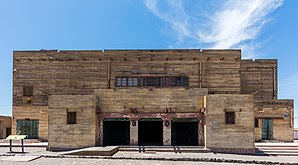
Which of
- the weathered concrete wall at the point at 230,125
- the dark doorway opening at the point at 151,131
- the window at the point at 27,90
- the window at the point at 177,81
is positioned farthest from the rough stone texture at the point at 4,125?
the weathered concrete wall at the point at 230,125

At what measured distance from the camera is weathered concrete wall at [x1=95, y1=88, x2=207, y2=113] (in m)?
22.8

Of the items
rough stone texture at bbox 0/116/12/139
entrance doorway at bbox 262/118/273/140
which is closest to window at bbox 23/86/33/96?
rough stone texture at bbox 0/116/12/139

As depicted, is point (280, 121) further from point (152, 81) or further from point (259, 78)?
point (152, 81)

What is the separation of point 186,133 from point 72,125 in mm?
9444

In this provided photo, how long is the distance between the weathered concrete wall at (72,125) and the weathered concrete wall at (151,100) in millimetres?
1444

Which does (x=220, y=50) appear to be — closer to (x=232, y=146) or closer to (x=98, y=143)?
(x=232, y=146)

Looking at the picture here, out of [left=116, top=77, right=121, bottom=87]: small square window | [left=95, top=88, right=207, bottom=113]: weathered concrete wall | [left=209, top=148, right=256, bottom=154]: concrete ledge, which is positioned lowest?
[left=209, top=148, right=256, bottom=154]: concrete ledge

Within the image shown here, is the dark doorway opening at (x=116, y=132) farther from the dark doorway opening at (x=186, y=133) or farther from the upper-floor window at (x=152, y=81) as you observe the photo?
the upper-floor window at (x=152, y=81)

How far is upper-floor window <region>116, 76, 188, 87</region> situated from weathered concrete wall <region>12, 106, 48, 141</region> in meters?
7.91

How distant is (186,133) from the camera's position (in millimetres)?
23922

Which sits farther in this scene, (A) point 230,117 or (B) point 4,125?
(B) point 4,125

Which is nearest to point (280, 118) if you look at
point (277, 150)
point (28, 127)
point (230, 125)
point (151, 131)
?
point (277, 150)

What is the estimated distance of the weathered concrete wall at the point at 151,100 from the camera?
2281cm

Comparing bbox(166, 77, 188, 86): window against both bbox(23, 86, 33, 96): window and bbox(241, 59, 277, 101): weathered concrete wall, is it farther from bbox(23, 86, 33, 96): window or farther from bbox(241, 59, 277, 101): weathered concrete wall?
bbox(23, 86, 33, 96): window
